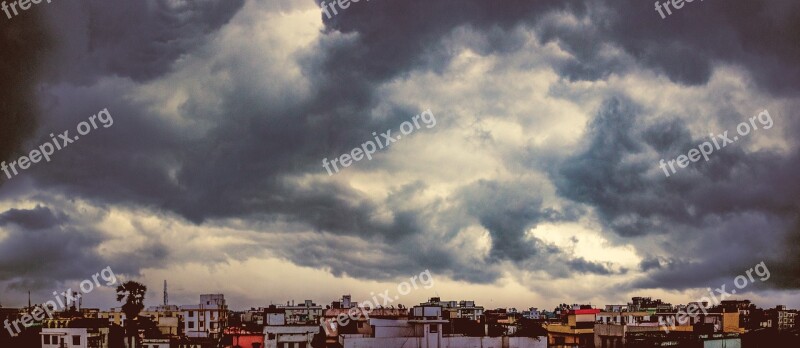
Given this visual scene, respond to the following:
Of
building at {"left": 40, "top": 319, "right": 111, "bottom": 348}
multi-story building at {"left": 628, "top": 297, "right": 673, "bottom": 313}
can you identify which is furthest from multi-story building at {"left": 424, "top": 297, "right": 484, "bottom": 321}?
building at {"left": 40, "top": 319, "right": 111, "bottom": 348}

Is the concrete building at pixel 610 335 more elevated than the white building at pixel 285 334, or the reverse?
the white building at pixel 285 334

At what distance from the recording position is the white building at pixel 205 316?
130m

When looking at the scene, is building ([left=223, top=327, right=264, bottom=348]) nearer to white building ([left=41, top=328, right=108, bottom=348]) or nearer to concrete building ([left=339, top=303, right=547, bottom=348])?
concrete building ([left=339, top=303, right=547, bottom=348])

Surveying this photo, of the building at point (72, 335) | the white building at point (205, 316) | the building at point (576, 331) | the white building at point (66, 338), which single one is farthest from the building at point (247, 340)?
the white building at point (205, 316)

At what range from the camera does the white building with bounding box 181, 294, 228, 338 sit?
130 metres

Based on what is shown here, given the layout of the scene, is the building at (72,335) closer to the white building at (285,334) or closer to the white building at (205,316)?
the white building at (205,316)

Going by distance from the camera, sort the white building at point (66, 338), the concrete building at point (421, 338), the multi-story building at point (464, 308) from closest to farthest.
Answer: the concrete building at point (421, 338)
the white building at point (66, 338)
the multi-story building at point (464, 308)

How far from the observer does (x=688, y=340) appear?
7969cm

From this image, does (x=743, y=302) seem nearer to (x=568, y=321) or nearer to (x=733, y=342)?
(x=568, y=321)

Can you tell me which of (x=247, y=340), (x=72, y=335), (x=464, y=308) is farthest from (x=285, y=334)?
(x=464, y=308)

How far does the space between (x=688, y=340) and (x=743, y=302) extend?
357 ft

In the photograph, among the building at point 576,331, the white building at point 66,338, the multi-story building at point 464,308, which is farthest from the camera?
the multi-story building at point 464,308

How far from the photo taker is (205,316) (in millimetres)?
130375

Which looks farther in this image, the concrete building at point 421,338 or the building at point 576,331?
the building at point 576,331
